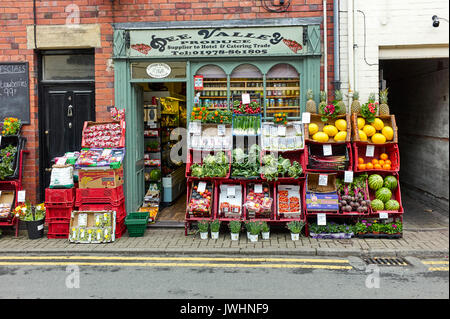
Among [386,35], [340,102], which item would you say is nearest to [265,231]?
[340,102]

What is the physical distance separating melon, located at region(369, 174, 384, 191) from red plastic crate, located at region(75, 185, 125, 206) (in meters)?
5.02

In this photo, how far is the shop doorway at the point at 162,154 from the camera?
10.6 m

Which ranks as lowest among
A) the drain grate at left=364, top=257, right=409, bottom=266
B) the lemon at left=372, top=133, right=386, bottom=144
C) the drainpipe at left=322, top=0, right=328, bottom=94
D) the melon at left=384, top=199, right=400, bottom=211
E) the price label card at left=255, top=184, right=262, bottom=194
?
the drain grate at left=364, top=257, right=409, bottom=266

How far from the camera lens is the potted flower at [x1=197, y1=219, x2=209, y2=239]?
26.9ft

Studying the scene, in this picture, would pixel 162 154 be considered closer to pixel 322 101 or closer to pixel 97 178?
pixel 97 178

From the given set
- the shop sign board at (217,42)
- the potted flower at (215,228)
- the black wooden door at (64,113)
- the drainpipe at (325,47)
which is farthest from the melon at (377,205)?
the black wooden door at (64,113)

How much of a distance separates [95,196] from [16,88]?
3.27 m

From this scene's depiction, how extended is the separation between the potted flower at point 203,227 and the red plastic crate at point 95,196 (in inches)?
68.3

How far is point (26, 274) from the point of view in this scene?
6484mm

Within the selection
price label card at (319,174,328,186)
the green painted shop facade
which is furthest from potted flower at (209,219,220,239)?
the green painted shop facade

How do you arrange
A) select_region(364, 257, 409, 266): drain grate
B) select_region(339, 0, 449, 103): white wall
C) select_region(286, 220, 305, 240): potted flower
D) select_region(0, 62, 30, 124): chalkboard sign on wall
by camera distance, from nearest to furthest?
select_region(364, 257, 409, 266): drain grate
select_region(286, 220, 305, 240): potted flower
select_region(339, 0, 449, 103): white wall
select_region(0, 62, 30, 124): chalkboard sign on wall

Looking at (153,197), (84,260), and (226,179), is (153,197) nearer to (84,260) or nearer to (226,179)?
(226,179)

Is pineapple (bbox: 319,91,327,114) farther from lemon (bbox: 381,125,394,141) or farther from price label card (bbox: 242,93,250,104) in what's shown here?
price label card (bbox: 242,93,250,104)

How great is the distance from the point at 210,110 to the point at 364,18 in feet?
12.4
